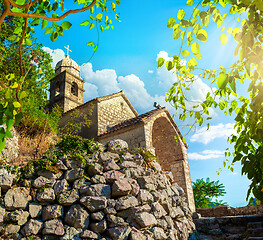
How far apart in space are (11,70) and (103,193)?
7497 millimetres

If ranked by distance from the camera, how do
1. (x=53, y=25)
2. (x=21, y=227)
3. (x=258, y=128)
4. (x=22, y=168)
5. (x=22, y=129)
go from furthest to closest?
(x=22, y=129) → (x=22, y=168) → (x=21, y=227) → (x=53, y=25) → (x=258, y=128)

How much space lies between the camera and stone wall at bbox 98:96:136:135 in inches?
429

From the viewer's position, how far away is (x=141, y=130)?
866 centimetres

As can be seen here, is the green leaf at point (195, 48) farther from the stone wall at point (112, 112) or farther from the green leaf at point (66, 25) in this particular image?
the stone wall at point (112, 112)

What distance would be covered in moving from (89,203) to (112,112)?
8.00m

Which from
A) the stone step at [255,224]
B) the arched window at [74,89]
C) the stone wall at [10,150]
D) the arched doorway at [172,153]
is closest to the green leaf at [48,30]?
the stone wall at [10,150]

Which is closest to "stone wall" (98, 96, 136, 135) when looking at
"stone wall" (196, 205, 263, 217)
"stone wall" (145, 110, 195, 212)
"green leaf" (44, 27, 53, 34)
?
"stone wall" (145, 110, 195, 212)

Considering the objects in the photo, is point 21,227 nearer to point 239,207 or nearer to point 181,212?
point 181,212

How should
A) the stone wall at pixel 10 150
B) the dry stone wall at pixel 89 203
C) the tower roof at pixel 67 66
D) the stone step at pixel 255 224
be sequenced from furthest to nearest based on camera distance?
the tower roof at pixel 67 66 → the stone step at pixel 255 224 → the stone wall at pixel 10 150 → the dry stone wall at pixel 89 203

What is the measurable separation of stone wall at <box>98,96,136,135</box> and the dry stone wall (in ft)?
18.8

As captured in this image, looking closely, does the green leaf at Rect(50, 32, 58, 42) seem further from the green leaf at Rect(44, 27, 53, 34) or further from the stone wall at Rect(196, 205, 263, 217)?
the stone wall at Rect(196, 205, 263, 217)

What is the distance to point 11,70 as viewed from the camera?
9094 mm

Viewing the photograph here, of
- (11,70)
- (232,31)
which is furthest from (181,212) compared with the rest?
(11,70)

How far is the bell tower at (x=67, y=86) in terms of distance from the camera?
15.2m
